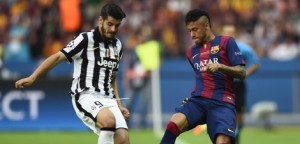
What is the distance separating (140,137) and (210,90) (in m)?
7.34

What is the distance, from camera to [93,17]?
23.6 meters

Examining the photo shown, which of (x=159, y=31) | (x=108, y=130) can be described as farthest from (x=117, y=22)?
(x=159, y=31)

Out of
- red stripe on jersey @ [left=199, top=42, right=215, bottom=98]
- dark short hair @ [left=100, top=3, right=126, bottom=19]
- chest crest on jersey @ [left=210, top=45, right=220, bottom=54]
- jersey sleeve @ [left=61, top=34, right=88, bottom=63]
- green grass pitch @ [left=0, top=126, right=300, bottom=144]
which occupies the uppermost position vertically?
dark short hair @ [left=100, top=3, right=126, bottom=19]

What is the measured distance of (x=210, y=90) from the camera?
10.2 meters

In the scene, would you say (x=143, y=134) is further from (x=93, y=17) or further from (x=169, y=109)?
(x=93, y=17)

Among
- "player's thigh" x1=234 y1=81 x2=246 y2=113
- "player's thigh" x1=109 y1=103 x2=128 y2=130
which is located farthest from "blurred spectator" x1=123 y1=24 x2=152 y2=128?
"player's thigh" x1=109 y1=103 x2=128 y2=130

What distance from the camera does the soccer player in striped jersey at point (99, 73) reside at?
32.4 feet

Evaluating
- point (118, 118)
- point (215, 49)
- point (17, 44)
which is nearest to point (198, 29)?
point (215, 49)

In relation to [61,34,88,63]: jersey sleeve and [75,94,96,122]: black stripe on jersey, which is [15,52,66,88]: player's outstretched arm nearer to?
[61,34,88,63]: jersey sleeve

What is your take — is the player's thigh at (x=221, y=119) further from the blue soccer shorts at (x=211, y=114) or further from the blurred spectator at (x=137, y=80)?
the blurred spectator at (x=137, y=80)

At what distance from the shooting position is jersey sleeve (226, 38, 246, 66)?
9961mm

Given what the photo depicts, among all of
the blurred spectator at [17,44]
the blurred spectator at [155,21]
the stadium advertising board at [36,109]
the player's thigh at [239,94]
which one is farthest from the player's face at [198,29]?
the blurred spectator at [17,44]

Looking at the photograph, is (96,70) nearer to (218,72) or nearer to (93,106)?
(93,106)

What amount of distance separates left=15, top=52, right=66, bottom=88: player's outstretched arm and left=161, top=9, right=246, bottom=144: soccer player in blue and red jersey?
1561 mm
